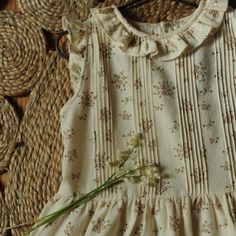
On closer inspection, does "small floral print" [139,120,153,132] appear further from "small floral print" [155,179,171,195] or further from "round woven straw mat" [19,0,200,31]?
"round woven straw mat" [19,0,200,31]

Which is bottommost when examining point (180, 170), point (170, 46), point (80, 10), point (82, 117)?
point (180, 170)

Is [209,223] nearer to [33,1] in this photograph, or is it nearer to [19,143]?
[19,143]

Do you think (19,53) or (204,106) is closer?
(204,106)

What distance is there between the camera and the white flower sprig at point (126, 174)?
812 mm

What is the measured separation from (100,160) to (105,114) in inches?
3.3

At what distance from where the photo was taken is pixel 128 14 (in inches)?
35.3

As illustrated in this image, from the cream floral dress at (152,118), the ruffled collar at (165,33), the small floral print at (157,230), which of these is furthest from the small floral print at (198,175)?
the ruffled collar at (165,33)

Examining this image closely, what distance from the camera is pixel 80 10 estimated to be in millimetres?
917

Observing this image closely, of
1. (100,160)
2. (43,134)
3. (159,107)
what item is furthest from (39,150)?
(159,107)

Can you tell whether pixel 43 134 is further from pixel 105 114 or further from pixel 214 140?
pixel 214 140

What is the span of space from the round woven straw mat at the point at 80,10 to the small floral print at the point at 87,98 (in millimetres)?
163

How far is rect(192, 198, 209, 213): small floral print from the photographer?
2.60 ft

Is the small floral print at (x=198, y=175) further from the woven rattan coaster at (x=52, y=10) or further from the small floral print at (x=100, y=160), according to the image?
the woven rattan coaster at (x=52, y=10)

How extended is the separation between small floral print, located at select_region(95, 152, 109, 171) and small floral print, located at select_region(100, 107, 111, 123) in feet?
0.21
